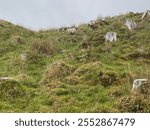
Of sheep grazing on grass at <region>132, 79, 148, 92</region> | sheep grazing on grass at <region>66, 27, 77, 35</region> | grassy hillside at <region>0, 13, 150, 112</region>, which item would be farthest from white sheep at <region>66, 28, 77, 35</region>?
sheep grazing on grass at <region>132, 79, 148, 92</region>

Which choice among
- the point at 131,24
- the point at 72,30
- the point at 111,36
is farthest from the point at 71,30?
the point at 111,36

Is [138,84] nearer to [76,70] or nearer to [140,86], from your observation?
[140,86]

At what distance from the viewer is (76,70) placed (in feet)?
66.0

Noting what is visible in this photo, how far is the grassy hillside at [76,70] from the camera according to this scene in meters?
16.7

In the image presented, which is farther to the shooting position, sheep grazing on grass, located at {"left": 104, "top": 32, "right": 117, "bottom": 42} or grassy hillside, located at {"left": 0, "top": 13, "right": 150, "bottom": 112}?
sheep grazing on grass, located at {"left": 104, "top": 32, "right": 117, "bottom": 42}

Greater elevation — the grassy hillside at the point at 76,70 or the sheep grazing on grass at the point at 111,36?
the sheep grazing on grass at the point at 111,36

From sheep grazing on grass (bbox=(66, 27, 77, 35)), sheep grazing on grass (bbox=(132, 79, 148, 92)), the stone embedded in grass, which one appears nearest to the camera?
the stone embedded in grass

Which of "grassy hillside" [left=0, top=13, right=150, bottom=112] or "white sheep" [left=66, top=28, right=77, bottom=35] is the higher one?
"white sheep" [left=66, top=28, right=77, bottom=35]

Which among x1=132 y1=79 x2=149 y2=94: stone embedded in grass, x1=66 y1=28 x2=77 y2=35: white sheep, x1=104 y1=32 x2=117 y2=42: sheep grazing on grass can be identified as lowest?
x1=132 y1=79 x2=149 y2=94: stone embedded in grass

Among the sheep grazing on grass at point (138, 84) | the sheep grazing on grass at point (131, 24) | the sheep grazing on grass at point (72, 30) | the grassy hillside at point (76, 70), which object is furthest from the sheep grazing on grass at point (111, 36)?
the sheep grazing on grass at point (138, 84)

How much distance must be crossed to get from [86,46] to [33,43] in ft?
8.91

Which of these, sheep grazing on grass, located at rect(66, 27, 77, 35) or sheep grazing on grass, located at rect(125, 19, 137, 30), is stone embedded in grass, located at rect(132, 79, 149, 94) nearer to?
sheep grazing on grass, located at rect(125, 19, 137, 30)

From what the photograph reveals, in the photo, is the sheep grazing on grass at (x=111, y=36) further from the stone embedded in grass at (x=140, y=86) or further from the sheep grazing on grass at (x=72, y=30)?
the stone embedded in grass at (x=140, y=86)

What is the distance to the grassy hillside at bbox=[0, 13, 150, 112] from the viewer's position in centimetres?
1667
